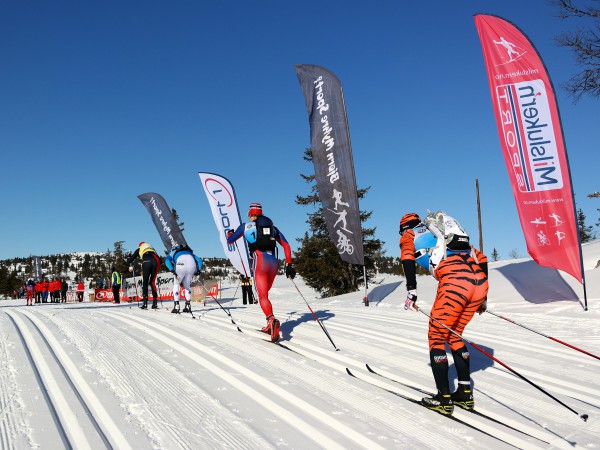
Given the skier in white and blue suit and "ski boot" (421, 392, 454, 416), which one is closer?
"ski boot" (421, 392, 454, 416)

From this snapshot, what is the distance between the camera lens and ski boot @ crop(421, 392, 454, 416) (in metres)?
3.70

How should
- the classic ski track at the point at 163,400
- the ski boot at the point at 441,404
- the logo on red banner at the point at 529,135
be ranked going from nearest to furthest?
1. the classic ski track at the point at 163,400
2. the ski boot at the point at 441,404
3. the logo on red banner at the point at 529,135

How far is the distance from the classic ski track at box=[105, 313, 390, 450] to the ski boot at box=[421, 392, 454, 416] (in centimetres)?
85

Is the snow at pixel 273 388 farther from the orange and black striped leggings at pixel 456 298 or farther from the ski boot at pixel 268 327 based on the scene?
the orange and black striped leggings at pixel 456 298

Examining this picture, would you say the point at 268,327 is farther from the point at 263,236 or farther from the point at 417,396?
the point at 417,396

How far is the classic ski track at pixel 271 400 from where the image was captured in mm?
3192

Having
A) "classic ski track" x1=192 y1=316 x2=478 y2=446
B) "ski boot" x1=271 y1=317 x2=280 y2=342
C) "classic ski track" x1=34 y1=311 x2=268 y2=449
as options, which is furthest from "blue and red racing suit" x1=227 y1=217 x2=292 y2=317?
"classic ski track" x1=34 y1=311 x2=268 y2=449

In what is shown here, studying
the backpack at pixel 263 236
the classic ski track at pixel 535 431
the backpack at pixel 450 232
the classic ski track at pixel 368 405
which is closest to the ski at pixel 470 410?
the classic ski track at pixel 535 431

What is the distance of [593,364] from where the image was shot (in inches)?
208

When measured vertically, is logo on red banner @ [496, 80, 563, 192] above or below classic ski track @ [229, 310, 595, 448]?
above

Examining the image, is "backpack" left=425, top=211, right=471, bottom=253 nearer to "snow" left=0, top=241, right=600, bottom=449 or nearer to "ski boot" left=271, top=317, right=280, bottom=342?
"snow" left=0, top=241, right=600, bottom=449

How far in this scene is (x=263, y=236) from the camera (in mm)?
A: 6988

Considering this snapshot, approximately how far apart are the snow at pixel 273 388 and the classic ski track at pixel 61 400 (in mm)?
13

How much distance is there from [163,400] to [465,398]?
2604mm
